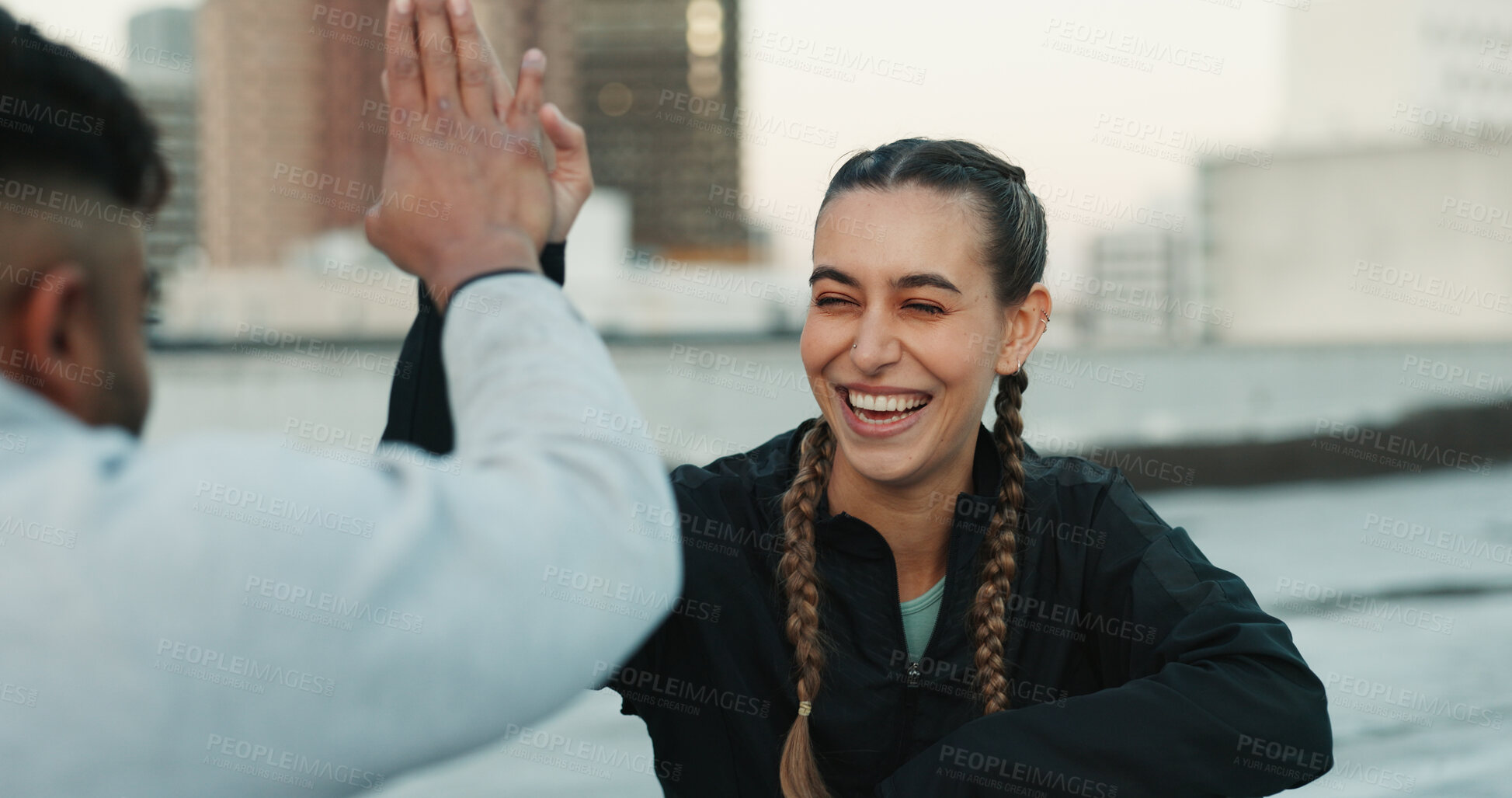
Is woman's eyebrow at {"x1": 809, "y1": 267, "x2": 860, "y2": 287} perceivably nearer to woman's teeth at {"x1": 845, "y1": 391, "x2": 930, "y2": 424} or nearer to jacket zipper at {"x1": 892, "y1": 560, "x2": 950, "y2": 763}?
woman's teeth at {"x1": 845, "y1": 391, "x2": 930, "y2": 424}

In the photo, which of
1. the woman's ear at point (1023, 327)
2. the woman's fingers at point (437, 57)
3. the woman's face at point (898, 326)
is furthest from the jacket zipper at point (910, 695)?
the woman's fingers at point (437, 57)

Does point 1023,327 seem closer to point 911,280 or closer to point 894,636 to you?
point 911,280

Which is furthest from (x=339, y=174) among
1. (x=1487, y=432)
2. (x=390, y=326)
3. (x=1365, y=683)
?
(x=1365, y=683)

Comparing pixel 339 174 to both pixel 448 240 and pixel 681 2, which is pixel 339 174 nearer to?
pixel 681 2

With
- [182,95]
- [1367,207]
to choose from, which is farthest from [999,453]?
[182,95]

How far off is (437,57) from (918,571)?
1553 mm

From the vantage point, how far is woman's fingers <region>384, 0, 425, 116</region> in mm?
1158

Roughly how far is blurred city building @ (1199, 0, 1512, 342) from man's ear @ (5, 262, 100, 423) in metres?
43.6

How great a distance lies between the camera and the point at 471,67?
1.15 m

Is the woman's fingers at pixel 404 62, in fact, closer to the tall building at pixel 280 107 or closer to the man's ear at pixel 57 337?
the man's ear at pixel 57 337

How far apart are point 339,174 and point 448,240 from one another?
87.7m

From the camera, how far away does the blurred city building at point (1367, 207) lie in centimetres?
4169

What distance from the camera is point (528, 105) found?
1.18 metres

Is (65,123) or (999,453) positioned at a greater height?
(65,123)
